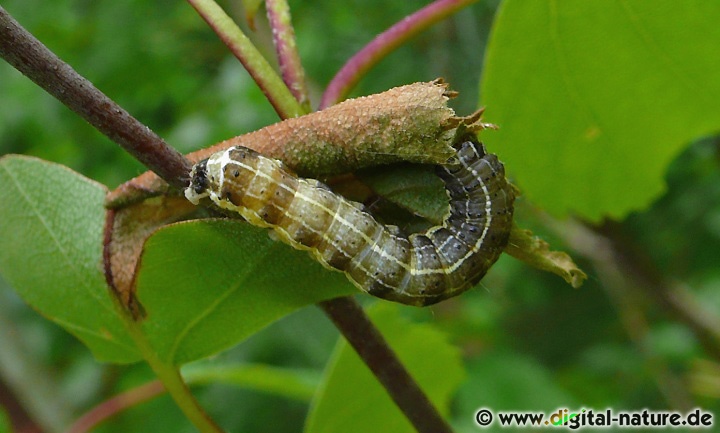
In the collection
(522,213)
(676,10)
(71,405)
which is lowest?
(71,405)

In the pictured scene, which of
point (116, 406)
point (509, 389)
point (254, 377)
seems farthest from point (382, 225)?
point (509, 389)

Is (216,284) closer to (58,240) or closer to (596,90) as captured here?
(58,240)

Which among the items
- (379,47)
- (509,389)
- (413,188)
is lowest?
(509,389)

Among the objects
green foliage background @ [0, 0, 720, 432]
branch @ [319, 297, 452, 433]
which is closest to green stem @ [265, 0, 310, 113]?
branch @ [319, 297, 452, 433]

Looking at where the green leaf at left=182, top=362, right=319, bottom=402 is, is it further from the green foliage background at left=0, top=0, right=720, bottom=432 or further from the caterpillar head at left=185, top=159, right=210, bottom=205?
the caterpillar head at left=185, top=159, right=210, bottom=205

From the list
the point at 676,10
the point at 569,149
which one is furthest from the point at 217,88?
the point at 676,10

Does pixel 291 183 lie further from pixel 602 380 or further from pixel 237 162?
pixel 602 380

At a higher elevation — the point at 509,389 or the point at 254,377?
the point at 254,377

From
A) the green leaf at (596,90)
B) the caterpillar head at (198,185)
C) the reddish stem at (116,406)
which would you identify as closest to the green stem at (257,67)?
the caterpillar head at (198,185)
